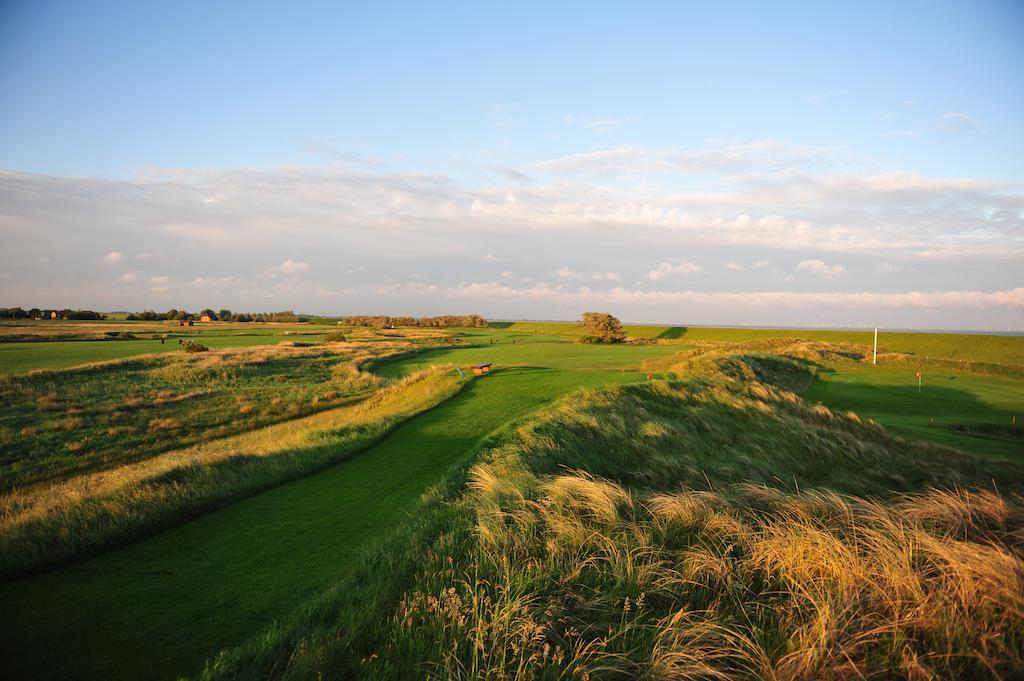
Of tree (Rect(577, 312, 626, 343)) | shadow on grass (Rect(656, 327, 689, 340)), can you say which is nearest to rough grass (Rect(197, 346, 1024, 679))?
tree (Rect(577, 312, 626, 343))

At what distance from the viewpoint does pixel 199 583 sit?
4.96 meters

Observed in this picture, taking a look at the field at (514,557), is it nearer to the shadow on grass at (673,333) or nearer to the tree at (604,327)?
the tree at (604,327)

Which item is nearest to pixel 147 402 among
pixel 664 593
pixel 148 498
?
pixel 148 498

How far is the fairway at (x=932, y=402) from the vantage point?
51.6ft

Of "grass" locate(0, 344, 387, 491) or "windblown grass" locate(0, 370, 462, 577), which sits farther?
"grass" locate(0, 344, 387, 491)

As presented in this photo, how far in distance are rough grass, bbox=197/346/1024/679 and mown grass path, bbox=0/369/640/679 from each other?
71 centimetres

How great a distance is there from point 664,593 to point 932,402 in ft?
87.8

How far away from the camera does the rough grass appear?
3.23 m

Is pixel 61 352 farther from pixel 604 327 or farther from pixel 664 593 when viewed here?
pixel 604 327

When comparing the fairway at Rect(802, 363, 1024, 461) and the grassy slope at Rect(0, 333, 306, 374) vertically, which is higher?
the grassy slope at Rect(0, 333, 306, 374)

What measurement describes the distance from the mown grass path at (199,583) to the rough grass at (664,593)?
2.33 ft

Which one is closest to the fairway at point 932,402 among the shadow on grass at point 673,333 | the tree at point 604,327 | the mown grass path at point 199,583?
the mown grass path at point 199,583

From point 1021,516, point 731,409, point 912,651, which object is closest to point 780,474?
point 731,409

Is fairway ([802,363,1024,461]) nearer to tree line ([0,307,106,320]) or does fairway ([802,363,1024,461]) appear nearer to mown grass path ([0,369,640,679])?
mown grass path ([0,369,640,679])
